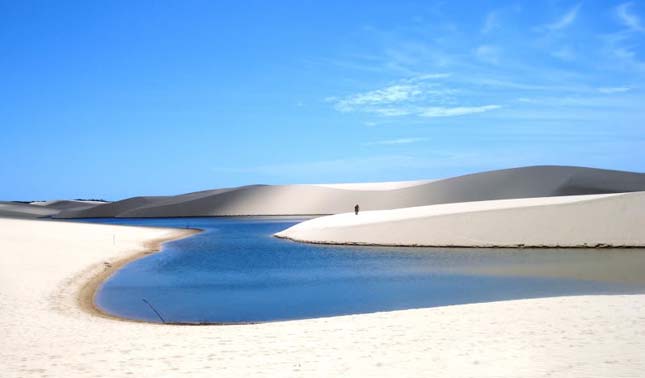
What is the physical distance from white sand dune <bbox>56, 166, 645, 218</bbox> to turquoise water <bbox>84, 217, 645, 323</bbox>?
2082 inches

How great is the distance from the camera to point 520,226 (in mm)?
23969

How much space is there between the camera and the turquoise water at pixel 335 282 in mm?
10789

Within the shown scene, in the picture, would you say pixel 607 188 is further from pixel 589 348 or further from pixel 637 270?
pixel 589 348

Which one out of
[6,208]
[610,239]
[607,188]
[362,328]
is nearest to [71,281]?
[362,328]

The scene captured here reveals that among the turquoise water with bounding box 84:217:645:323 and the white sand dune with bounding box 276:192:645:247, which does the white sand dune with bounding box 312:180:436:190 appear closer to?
the white sand dune with bounding box 276:192:645:247

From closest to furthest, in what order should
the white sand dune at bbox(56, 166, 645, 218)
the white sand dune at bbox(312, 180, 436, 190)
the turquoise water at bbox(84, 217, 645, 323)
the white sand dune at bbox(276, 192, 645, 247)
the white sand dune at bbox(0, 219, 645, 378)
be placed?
the white sand dune at bbox(0, 219, 645, 378), the turquoise water at bbox(84, 217, 645, 323), the white sand dune at bbox(276, 192, 645, 247), the white sand dune at bbox(56, 166, 645, 218), the white sand dune at bbox(312, 180, 436, 190)

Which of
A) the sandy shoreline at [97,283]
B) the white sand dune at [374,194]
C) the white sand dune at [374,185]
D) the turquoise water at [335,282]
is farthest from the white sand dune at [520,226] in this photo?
the white sand dune at [374,185]

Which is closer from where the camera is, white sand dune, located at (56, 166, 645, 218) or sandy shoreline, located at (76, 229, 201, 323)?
sandy shoreline, located at (76, 229, 201, 323)

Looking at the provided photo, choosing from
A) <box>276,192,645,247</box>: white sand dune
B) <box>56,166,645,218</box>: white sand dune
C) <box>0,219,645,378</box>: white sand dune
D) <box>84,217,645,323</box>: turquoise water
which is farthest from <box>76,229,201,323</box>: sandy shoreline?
<box>56,166,645,218</box>: white sand dune

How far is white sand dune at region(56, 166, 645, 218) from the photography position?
70.2 metres

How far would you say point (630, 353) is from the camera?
5.55 m

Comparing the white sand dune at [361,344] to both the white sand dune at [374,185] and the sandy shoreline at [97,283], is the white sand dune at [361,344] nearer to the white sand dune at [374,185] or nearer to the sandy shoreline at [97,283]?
the sandy shoreline at [97,283]

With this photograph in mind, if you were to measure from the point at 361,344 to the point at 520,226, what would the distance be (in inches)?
749

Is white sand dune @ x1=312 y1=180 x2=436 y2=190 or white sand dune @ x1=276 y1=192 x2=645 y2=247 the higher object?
white sand dune @ x1=312 y1=180 x2=436 y2=190
